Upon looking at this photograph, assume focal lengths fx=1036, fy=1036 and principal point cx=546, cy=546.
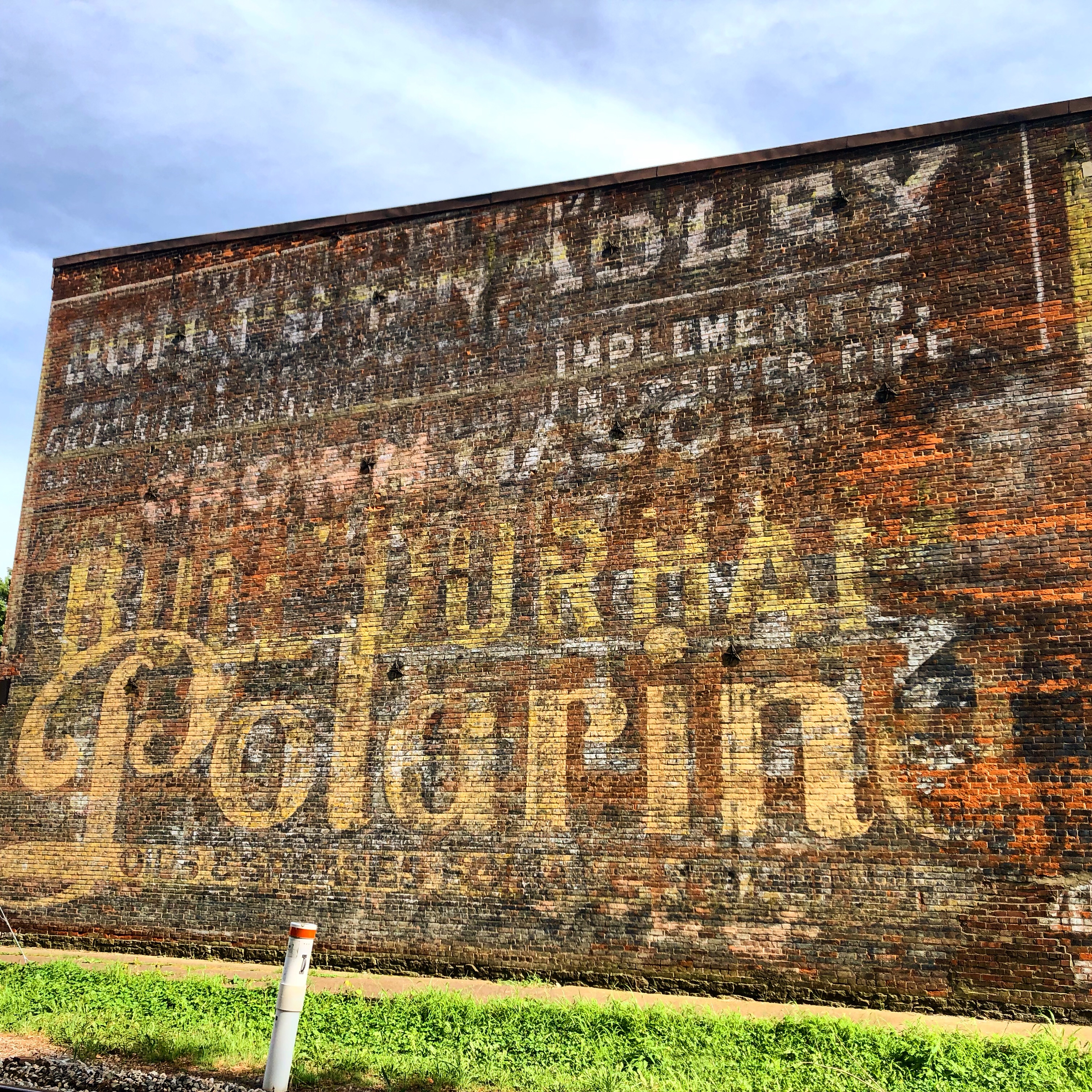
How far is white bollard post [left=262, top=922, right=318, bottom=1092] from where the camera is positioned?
5082 mm

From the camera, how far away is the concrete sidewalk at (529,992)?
7625mm

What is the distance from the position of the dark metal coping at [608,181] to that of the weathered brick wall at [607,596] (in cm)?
10

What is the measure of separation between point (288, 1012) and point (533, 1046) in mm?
2114

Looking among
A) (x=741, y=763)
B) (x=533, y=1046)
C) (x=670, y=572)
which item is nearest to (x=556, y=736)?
(x=741, y=763)

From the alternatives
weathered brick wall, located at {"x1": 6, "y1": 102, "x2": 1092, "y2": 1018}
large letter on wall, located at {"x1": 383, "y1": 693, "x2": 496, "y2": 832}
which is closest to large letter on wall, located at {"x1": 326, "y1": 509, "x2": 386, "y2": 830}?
weathered brick wall, located at {"x1": 6, "y1": 102, "x2": 1092, "y2": 1018}

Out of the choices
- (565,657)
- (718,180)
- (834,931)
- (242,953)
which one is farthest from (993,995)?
(718,180)

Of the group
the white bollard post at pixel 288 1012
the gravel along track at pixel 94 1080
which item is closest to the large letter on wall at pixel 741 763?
the white bollard post at pixel 288 1012

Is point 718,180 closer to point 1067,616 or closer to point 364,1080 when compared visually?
point 1067,616

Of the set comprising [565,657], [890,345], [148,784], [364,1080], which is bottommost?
[364,1080]

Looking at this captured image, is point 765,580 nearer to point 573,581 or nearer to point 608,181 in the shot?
point 573,581

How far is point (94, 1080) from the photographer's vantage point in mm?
5254

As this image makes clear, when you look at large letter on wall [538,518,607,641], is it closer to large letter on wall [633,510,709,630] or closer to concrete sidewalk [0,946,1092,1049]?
large letter on wall [633,510,709,630]

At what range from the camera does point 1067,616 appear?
8469mm

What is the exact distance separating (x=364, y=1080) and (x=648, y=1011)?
8.42ft
